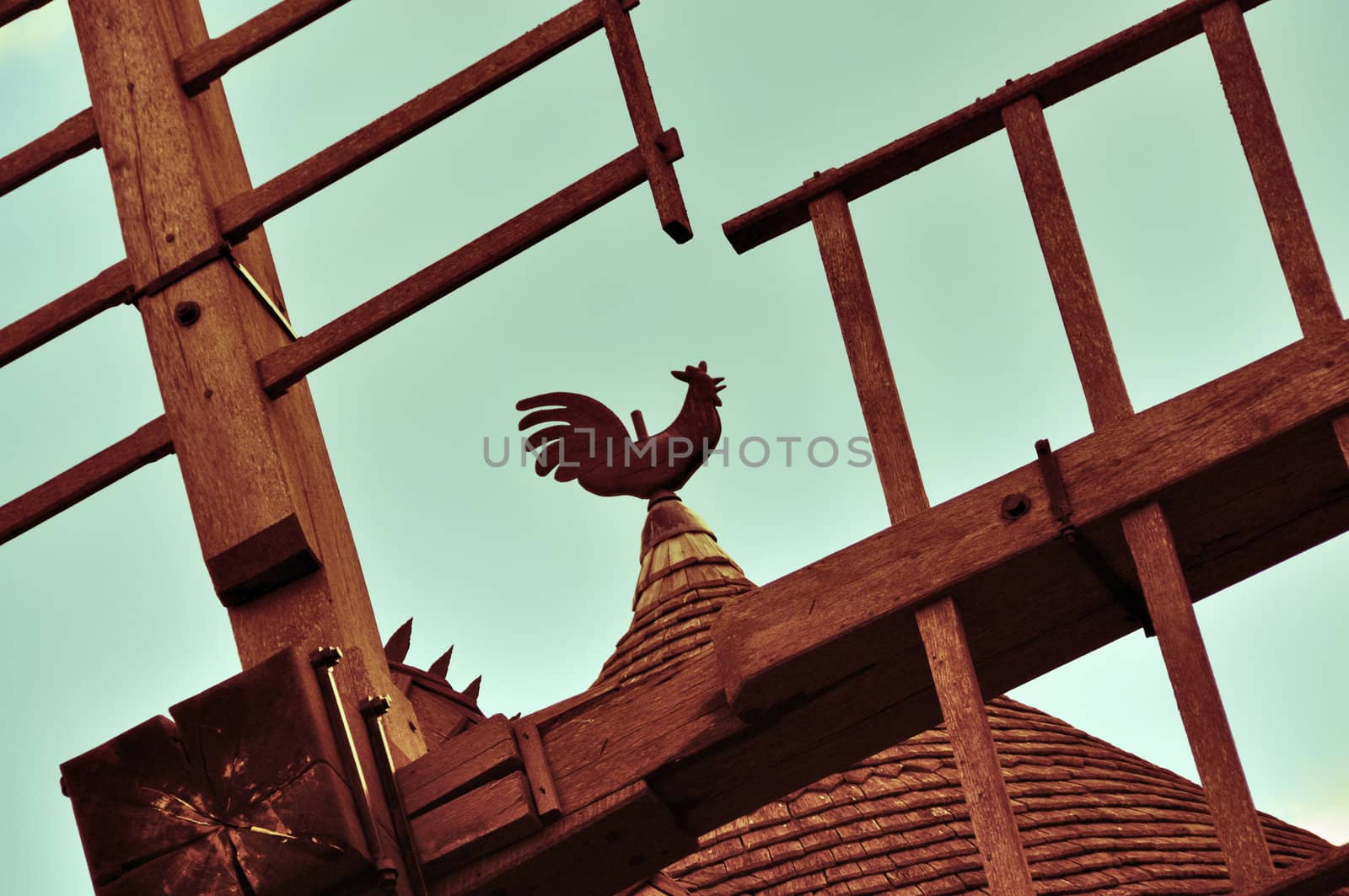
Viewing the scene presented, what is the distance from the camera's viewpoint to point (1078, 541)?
399 cm

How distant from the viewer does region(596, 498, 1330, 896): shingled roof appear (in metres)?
6.60

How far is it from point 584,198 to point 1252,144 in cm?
137

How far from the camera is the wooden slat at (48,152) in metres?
5.13

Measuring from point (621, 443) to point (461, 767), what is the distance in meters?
2.89

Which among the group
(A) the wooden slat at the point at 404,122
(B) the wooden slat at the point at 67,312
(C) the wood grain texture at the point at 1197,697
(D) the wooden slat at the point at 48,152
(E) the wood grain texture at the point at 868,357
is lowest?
(C) the wood grain texture at the point at 1197,697

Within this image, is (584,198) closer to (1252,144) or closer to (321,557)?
(321,557)

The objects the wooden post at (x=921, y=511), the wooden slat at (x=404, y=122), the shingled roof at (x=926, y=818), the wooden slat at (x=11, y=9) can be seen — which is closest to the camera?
the wooden post at (x=921, y=511)

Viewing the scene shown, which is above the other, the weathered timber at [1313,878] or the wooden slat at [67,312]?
the wooden slat at [67,312]

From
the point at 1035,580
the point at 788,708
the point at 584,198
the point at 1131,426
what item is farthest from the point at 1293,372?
the point at 584,198

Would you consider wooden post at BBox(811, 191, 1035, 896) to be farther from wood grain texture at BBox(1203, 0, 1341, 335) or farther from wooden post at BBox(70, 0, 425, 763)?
wooden post at BBox(70, 0, 425, 763)

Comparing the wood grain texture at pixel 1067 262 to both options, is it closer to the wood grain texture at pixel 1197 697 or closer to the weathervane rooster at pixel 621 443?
the wood grain texture at pixel 1197 697

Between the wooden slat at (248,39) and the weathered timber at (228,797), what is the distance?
65.4 inches

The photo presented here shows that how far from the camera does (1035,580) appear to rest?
4059 millimetres

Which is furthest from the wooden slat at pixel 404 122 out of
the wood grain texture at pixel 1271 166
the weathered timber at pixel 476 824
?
the weathered timber at pixel 476 824
